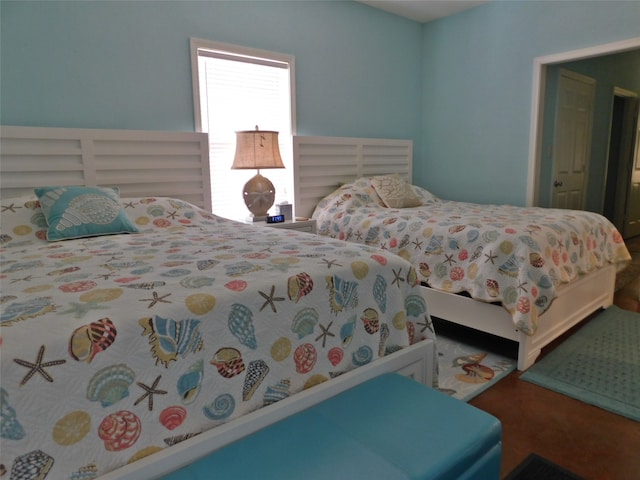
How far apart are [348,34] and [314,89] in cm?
65

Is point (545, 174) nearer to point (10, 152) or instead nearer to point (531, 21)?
point (531, 21)

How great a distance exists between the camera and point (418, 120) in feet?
14.9

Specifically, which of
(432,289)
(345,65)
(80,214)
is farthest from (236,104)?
(432,289)

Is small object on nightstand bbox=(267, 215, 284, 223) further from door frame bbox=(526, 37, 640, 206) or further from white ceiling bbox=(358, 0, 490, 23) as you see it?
door frame bbox=(526, 37, 640, 206)

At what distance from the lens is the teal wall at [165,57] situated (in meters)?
2.34

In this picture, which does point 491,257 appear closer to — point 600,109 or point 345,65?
point 345,65

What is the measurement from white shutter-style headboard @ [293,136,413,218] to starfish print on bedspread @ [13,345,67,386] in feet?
8.99

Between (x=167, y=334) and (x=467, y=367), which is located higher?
(x=167, y=334)

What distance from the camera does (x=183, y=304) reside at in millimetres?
1044

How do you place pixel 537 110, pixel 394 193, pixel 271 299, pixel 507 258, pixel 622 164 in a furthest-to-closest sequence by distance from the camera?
pixel 622 164 < pixel 537 110 < pixel 394 193 < pixel 507 258 < pixel 271 299

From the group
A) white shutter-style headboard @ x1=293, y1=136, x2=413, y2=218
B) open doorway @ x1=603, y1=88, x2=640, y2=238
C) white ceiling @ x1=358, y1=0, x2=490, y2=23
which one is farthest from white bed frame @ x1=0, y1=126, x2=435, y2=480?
open doorway @ x1=603, y1=88, x2=640, y2=238

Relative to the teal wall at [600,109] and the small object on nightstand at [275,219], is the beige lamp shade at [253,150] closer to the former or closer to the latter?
the small object on nightstand at [275,219]

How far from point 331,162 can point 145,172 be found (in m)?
1.57

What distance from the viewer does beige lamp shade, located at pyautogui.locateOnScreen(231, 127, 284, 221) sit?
9.75 ft
